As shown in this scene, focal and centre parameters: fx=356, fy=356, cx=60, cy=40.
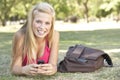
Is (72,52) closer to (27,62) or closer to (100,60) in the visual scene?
(100,60)

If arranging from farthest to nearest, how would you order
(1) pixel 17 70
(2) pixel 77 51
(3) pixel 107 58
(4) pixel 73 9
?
(4) pixel 73 9 < (3) pixel 107 58 < (2) pixel 77 51 < (1) pixel 17 70

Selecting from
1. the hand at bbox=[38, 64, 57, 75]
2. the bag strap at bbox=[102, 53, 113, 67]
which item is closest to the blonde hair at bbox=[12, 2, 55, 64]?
the hand at bbox=[38, 64, 57, 75]

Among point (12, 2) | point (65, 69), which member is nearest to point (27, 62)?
point (65, 69)

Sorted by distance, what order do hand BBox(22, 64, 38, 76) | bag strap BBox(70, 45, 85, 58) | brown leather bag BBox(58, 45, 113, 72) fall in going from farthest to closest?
bag strap BBox(70, 45, 85, 58), brown leather bag BBox(58, 45, 113, 72), hand BBox(22, 64, 38, 76)

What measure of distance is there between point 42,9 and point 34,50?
58 centimetres

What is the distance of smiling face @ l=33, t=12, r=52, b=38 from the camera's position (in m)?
4.81

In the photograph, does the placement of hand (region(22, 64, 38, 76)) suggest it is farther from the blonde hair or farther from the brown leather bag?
the brown leather bag

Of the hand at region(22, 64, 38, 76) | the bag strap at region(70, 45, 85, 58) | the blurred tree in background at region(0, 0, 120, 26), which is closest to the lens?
the hand at region(22, 64, 38, 76)

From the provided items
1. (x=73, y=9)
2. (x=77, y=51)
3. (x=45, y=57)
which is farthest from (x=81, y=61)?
(x=73, y=9)

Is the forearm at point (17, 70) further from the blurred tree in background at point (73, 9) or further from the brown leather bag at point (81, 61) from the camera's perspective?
the blurred tree in background at point (73, 9)

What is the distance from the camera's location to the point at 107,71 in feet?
17.6

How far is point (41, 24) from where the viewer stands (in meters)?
4.82

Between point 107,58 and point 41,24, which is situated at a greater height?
point 41,24

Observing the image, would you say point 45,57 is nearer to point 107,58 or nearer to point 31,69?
point 31,69
